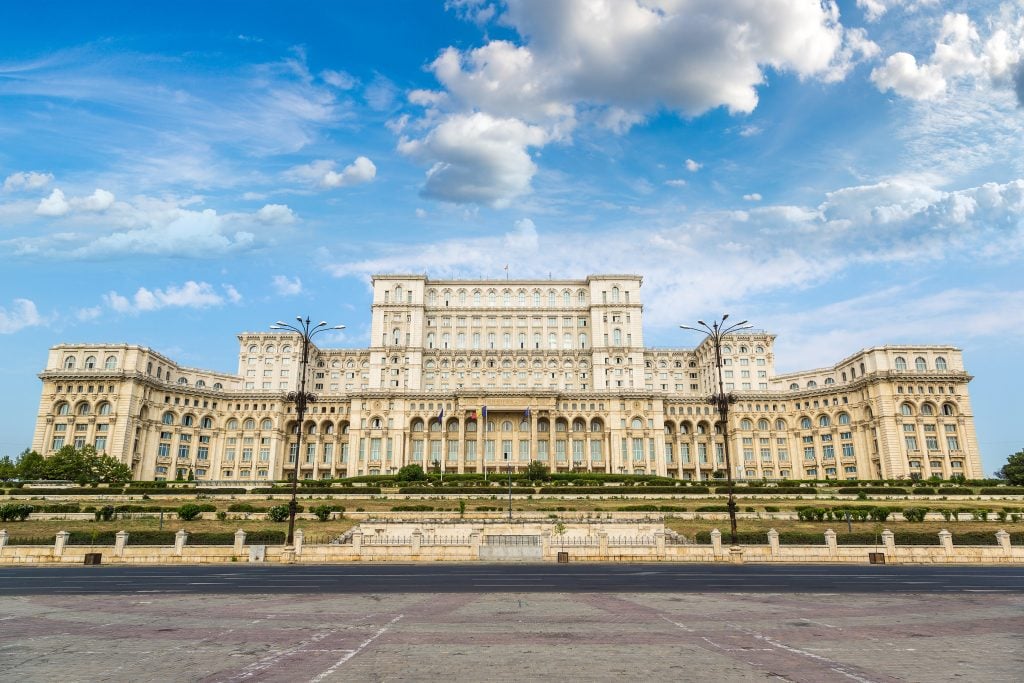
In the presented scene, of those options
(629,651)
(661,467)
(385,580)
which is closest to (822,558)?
(385,580)

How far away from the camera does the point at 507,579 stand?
2912cm

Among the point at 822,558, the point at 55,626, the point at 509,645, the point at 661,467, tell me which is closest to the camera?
the point at 509,645

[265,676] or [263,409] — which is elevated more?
[263,409]

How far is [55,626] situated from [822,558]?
37976mm

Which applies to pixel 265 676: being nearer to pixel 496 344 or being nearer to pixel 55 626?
pixel 55 626

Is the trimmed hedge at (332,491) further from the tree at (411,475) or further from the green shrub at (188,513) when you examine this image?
the green shrub at (188,513)

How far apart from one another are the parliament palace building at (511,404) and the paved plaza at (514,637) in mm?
86187

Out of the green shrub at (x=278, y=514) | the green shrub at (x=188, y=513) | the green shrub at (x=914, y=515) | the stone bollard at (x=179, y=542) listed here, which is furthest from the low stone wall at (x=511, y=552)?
the green shrub at (x=914, y=515)

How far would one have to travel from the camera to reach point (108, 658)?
1344 centimetres

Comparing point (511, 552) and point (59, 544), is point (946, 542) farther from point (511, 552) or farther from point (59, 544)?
point (59, 544)

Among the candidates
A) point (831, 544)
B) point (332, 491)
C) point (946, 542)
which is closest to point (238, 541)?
point (332, 491)

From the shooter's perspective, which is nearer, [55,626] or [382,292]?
[55,626]

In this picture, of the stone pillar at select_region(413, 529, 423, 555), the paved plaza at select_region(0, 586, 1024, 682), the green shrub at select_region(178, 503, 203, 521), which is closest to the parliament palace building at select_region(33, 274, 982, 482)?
the green shrub at select_region(178, 503, 203, 521)

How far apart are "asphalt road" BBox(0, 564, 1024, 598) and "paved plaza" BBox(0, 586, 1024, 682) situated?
7.18 ft
